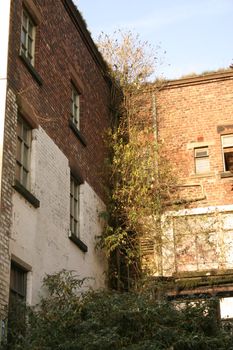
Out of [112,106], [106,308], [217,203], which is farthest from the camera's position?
[112,106]

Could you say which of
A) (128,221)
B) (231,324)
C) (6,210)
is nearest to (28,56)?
(6,210)

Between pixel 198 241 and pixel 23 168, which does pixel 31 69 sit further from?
pixel 198 241

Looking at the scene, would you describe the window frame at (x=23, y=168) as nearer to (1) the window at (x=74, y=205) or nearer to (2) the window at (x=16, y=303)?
(2) the window at (x=16, y=303)

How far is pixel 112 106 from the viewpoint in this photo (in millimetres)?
21266

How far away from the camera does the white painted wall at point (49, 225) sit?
13.0 meters

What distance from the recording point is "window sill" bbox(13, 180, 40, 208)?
12.8 meters

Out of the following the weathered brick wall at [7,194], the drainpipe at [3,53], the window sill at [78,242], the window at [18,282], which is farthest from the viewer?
the window sill at [78,242]

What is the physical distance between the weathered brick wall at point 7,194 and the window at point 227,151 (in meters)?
8.97

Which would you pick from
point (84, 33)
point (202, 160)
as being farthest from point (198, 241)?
point (84, 33)

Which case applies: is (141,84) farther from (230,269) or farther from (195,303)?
(195,303)

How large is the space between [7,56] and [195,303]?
6126 mm

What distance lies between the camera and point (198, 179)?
20.1 metres

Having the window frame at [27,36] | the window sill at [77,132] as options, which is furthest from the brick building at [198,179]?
the window frame at [27,36]

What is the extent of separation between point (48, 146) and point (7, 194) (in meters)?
2.93
